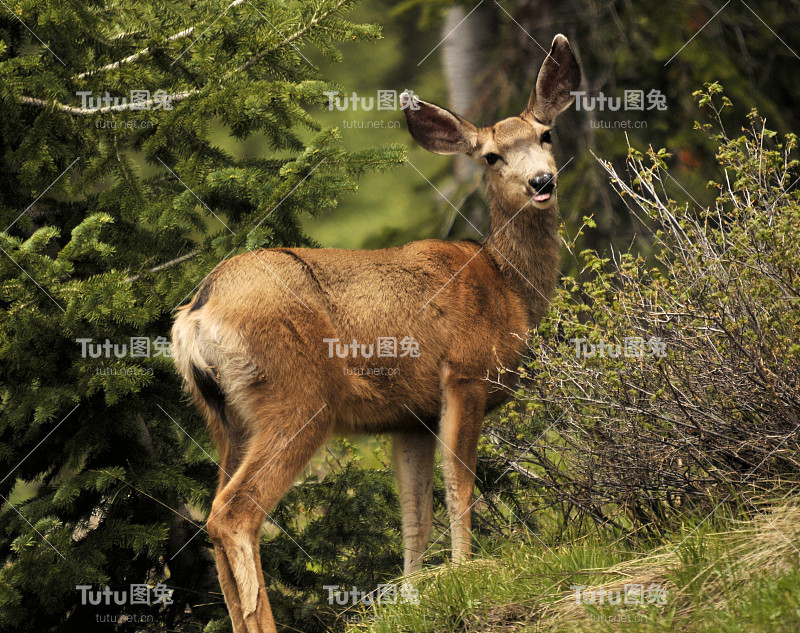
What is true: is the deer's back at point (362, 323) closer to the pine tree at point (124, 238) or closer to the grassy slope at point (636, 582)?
the pine tree at point (124, 238)

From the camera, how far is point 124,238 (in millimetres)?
6070

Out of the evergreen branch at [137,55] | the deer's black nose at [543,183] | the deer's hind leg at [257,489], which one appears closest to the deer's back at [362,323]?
the deer's hind leg at [257,489]

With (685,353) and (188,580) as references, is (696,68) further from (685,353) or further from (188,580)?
(188,580)

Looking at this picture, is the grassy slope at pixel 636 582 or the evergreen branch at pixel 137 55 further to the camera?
the evergreen branch at pixel 137 55

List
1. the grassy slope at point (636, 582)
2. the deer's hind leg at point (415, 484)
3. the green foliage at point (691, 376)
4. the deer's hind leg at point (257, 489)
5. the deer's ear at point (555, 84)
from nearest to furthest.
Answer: the grassy slope at point (636, 582), the green foliage at point (691, 376), the deer's hind leg at point (257, 489), the deer's hind leg at point (415, 484), the deer's ear at point (555, 84)

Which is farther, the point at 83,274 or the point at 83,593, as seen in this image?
the point at 83,274

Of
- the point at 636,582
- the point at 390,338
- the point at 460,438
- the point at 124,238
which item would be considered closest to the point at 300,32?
the point at 124,238

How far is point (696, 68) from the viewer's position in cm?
859

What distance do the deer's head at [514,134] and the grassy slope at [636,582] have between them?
2.53 m

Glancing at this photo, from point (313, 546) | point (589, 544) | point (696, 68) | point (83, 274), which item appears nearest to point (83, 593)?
point (313, 546)

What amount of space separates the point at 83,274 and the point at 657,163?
3592mm

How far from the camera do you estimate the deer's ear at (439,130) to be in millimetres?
6137

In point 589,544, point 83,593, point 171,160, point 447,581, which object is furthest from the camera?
point 171,160

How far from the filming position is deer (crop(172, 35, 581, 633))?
15.9ft
